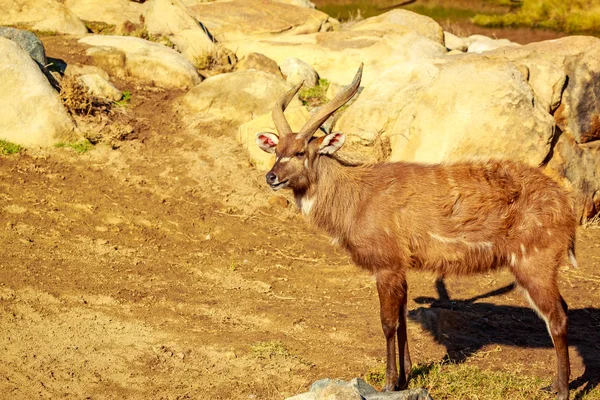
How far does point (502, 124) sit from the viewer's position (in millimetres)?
13023

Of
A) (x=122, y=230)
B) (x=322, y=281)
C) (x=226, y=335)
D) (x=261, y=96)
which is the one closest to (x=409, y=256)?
(x=226, y=335)

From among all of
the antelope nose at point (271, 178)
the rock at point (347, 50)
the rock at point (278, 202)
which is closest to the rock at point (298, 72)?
the rock at point (347, 50)

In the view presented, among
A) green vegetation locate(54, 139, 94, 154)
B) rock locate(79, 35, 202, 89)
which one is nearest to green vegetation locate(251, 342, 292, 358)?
green vegetation locate(54, 139, 94, 154)

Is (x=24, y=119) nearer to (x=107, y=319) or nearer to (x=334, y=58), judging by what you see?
(x=107, y=319)

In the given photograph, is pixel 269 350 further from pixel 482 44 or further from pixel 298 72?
pixel 482 44

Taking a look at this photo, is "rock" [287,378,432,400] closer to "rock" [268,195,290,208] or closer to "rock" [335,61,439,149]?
"rock" [268,195,290,208]

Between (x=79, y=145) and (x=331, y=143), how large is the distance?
6598mm

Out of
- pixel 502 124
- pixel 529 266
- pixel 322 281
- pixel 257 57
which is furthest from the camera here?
pixel 257 57

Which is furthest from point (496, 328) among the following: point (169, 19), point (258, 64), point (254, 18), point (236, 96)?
point (254, 18)

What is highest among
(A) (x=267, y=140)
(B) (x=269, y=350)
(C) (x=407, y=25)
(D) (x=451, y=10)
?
(A) (x=267, y=140)

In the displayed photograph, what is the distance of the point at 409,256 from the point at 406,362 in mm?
1170

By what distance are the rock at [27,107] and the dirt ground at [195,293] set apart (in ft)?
1.32

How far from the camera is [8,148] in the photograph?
13.1 m

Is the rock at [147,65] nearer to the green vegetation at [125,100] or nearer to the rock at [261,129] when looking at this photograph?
the green vegetation at [125,100]
